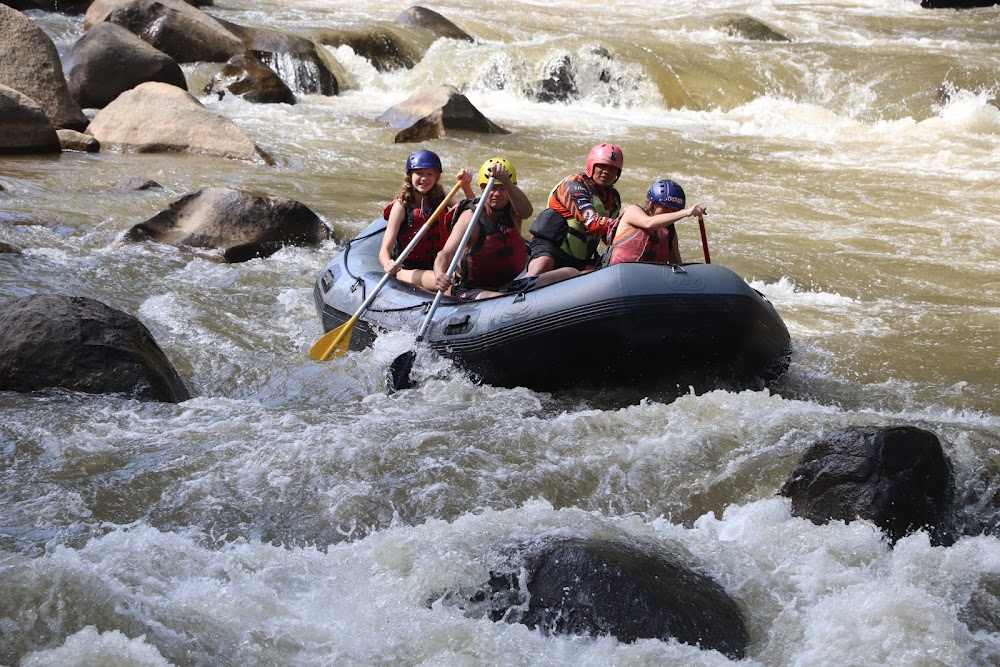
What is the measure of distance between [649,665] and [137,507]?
2122 mm

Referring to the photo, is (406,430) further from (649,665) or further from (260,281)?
(260,281)

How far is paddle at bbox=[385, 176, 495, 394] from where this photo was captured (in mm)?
5715

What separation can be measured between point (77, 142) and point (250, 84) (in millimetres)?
3364

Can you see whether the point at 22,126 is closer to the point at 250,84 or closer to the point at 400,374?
the point at 250,84

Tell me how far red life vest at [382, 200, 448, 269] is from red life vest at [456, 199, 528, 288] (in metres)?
0.35

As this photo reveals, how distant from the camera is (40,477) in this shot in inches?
176

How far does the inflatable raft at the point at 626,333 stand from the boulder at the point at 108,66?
830 cm

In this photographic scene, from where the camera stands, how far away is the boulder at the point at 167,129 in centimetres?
1112

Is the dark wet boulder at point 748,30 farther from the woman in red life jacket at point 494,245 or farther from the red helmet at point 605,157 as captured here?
the woman in red life jacket at point 494,245

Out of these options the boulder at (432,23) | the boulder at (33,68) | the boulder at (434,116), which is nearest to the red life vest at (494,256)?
the boulder at (434,116)

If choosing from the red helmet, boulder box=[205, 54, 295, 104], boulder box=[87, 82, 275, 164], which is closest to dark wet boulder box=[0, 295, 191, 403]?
the red helmet

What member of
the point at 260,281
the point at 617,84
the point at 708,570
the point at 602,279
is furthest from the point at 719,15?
the point at 708,570

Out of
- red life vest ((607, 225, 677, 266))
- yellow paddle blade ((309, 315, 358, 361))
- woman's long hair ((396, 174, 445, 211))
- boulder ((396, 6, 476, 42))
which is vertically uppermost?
boulder ((396, 6, 476, 42))

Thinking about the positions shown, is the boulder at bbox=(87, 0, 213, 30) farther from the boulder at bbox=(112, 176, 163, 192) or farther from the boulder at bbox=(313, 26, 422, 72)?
the boulder at bbox=(112, 176, 163, 192)
